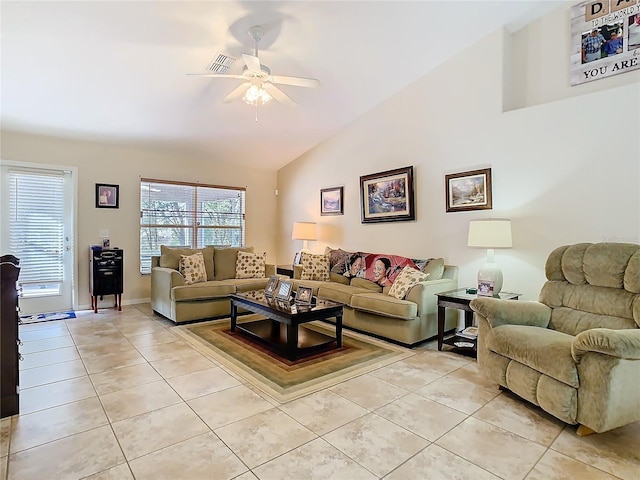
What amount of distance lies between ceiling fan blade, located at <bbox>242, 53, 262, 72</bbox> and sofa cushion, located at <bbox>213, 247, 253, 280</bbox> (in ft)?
10.2

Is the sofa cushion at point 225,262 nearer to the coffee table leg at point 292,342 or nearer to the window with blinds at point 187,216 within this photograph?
the window with blinds at point 187,216

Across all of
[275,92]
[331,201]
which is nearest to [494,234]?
[275,92]

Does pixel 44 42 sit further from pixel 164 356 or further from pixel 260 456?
pixel 260 456

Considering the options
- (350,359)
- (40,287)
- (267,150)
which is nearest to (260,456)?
(350,359)

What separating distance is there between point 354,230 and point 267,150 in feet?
6.89

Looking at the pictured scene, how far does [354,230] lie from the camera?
217 inches

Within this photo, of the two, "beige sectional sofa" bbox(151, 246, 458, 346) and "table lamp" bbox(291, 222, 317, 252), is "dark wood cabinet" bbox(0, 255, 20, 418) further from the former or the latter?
"table lamp" bbox(291, 222, 317, 252)

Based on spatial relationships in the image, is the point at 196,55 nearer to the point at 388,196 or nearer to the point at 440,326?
the point at 388,196

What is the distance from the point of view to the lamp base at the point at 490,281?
11.5ft

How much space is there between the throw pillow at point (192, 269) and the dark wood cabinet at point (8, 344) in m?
2.42

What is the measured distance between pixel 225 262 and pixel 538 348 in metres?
4.28

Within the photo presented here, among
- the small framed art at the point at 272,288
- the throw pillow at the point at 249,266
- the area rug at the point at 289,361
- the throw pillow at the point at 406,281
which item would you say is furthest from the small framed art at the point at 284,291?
Answer: the throw pillow at the point at 249,266

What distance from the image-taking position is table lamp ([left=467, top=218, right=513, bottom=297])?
3459 millimetres

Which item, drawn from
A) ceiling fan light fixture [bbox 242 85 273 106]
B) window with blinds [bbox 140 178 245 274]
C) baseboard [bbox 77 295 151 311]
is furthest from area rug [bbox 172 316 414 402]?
ceiling fan light fixture [bbox 242 85 273 106]
